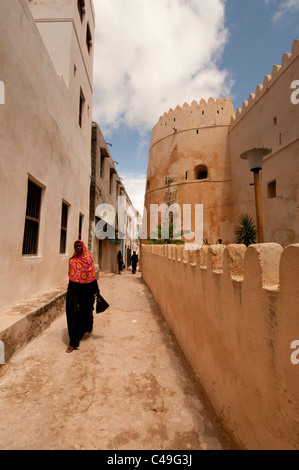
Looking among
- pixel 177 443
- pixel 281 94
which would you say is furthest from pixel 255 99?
pixel 177 443

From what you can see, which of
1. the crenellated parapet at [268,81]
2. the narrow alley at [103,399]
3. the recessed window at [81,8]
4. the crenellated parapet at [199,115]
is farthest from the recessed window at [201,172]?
the narrow alley at [103,399]

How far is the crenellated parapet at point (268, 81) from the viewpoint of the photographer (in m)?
11.0

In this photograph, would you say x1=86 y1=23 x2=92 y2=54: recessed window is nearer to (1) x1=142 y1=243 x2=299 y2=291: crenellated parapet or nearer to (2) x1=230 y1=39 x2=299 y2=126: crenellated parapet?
(2) x1=230 y1=39 x2=299 y2=126: crenellated parapet

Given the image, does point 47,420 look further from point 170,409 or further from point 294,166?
point 294,166

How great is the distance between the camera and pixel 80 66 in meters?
8.69

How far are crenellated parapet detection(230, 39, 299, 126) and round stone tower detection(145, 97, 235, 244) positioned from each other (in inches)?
79.5

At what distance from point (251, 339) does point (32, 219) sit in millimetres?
4402

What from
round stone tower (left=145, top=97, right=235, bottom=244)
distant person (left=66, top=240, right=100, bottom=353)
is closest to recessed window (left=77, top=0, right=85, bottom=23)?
distant person (left=66, top=240, right=100, bottom=353)

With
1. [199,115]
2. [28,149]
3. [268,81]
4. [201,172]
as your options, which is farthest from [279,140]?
[28,149]

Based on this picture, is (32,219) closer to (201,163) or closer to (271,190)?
(271,190)

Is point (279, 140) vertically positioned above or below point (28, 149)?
above

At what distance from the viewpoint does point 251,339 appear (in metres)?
1.67

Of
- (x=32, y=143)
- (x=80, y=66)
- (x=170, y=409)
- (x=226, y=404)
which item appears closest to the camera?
(x=226, y=404)
